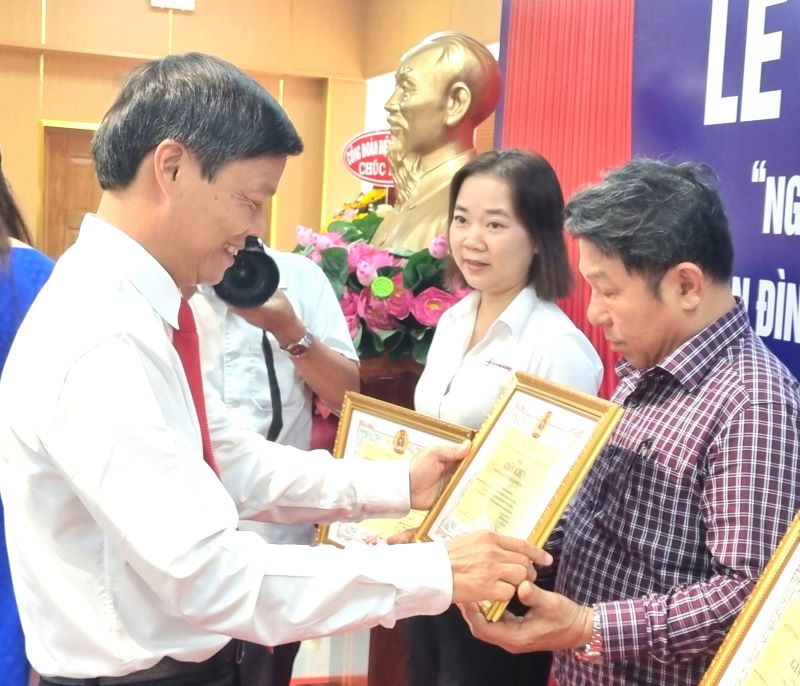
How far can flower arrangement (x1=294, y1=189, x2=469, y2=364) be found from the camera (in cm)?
248

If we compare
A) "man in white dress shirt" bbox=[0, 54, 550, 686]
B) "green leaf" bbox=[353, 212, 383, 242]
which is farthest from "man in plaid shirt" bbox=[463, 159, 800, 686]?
"green leaf" bbox=[353, 212, 383, 242]

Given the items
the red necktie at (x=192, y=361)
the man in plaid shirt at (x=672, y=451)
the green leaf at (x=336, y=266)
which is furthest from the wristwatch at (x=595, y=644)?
the green leaf at (x=336, y=266)

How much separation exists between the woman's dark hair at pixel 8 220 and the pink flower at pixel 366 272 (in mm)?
933

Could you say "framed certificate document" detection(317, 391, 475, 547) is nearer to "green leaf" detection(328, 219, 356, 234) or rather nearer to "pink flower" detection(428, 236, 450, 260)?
"pink flower" detection(428, 236, 450, 260)

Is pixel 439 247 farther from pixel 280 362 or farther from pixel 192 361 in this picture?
pixel 192 361

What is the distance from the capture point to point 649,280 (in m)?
1.39

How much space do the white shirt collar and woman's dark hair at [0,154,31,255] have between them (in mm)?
475

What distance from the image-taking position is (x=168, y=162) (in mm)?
1226

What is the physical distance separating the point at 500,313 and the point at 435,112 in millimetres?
1025

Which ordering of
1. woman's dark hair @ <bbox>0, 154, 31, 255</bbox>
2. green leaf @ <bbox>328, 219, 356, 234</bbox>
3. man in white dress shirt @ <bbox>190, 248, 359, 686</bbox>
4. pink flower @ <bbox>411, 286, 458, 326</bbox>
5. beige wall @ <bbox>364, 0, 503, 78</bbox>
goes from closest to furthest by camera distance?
woman's dark hair @ <bbox>0, 154, 31, 255</bbox>, man in white dress shirt @ <bbox>190, 248, 359, 686</bbox>, pink flower @ <bbox>411, 286, 458, 326</bbox>, green leaf @ <bbox>328, 219, 356, 234</bbox>, beige wall @ <bbox>364, 0, 503, 78</bbox>

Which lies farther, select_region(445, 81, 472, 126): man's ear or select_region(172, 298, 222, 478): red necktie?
select_region(445, 81, 472, 126): man's ear

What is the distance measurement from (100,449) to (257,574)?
24cm

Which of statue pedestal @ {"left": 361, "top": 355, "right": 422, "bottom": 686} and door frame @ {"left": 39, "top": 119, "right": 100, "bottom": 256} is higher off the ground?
door frame @ {"left": 39, "top": 119, "right": 100, "bottom": 256}

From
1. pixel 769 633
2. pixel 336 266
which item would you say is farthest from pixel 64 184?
pixel 769 633
